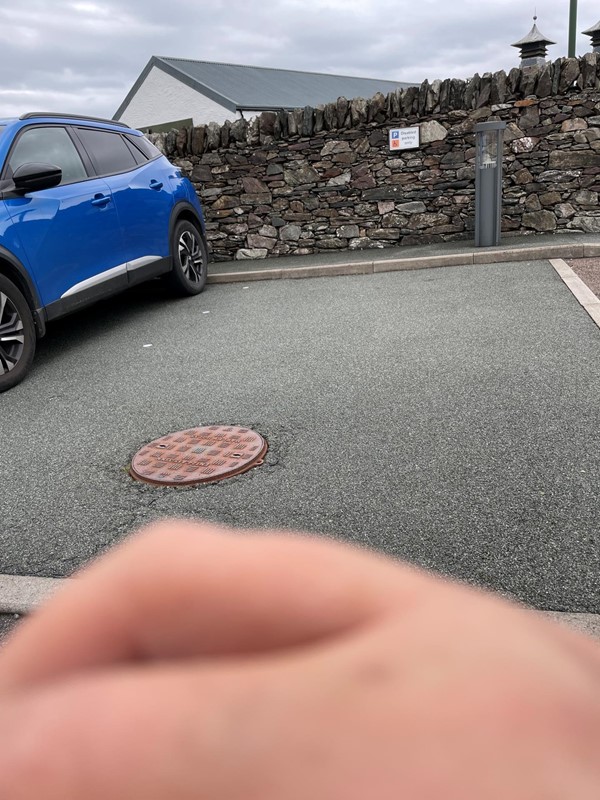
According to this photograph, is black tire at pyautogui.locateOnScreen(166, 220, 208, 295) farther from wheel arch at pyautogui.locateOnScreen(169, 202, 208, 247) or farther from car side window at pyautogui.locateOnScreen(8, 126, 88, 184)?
car side window at pyautogui.locateOnScreen(8, 126, 88, 184)

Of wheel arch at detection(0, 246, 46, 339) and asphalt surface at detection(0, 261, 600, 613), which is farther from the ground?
wheel arch at detection(0, 246, 46, 339)

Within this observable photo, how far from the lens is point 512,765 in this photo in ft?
1.44

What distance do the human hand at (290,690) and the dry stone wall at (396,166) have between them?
10.2m

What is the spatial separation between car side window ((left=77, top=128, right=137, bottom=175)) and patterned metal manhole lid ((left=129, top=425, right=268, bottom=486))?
375cm

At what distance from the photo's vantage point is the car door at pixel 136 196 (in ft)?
21.5

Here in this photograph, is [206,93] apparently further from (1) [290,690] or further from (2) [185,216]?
(1) [290,690]

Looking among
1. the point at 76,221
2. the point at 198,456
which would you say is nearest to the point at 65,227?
the point at 76,221

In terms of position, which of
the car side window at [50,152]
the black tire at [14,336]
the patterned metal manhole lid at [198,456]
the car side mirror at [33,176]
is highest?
the car side window at [50,152]

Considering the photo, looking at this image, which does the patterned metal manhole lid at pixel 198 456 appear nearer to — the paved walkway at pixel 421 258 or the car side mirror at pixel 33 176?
the car side mirror at pixel 33 176

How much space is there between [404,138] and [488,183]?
1.45 meters

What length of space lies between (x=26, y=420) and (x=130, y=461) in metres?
1.19

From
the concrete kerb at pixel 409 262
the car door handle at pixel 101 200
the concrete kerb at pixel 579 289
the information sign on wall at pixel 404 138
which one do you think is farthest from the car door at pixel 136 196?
the concrete kerb at pixel 579 289

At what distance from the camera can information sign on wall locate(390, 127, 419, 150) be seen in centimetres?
977

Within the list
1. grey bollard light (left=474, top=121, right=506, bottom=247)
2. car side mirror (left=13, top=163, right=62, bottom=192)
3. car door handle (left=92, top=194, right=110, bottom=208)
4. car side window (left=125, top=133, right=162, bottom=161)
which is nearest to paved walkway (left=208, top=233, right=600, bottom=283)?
grey bollard light (left=474, top=121, right=506, bottom=247)
